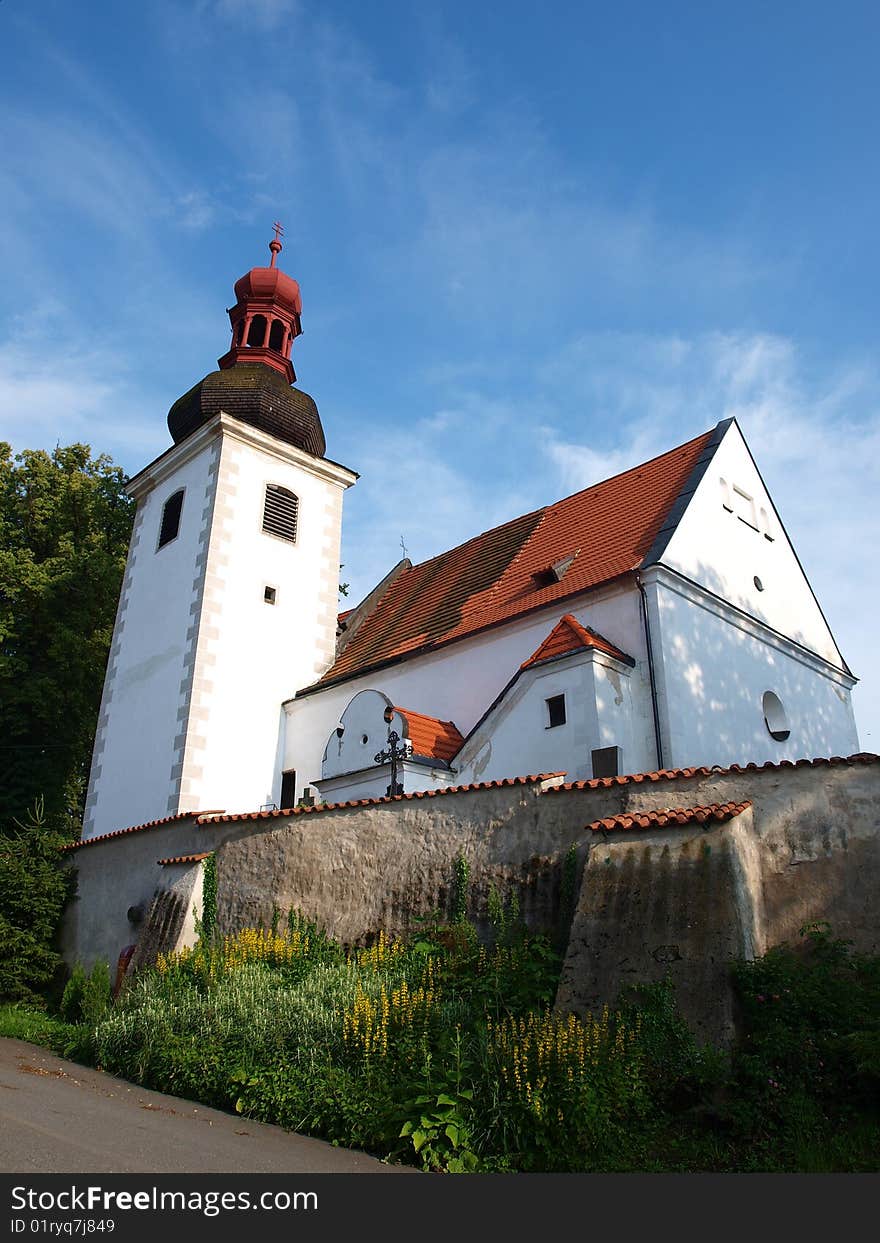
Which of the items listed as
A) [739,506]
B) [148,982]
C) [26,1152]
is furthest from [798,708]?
[26,1152]

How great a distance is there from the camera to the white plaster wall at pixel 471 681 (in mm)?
13477

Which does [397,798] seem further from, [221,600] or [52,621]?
[52,621]

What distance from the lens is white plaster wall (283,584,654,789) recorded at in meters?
13.5

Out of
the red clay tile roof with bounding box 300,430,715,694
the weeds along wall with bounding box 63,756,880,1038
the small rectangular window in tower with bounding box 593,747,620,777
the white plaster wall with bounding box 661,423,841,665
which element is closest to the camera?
the weeds along wall with bounding box 63,756,880,1038

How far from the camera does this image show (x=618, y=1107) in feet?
20.1

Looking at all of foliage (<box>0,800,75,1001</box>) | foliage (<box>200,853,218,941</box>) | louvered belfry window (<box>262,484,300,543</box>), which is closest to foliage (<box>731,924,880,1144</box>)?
foliage (<box>200,853,218,941</box>)

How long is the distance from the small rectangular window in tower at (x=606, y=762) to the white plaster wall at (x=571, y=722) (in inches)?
3.1

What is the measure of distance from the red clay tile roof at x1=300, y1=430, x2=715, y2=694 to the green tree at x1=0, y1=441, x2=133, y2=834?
220 inches

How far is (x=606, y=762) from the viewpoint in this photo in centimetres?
1231

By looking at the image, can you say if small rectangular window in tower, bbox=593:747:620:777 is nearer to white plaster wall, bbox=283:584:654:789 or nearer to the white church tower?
white plaster wall, bbox=283:584:654:789

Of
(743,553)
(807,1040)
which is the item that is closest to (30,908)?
(807,1040)

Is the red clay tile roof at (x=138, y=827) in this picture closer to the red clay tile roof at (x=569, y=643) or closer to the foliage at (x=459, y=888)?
the foliage at (x=459, y=888)

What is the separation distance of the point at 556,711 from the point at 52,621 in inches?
486

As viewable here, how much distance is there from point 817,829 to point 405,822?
4132mm
